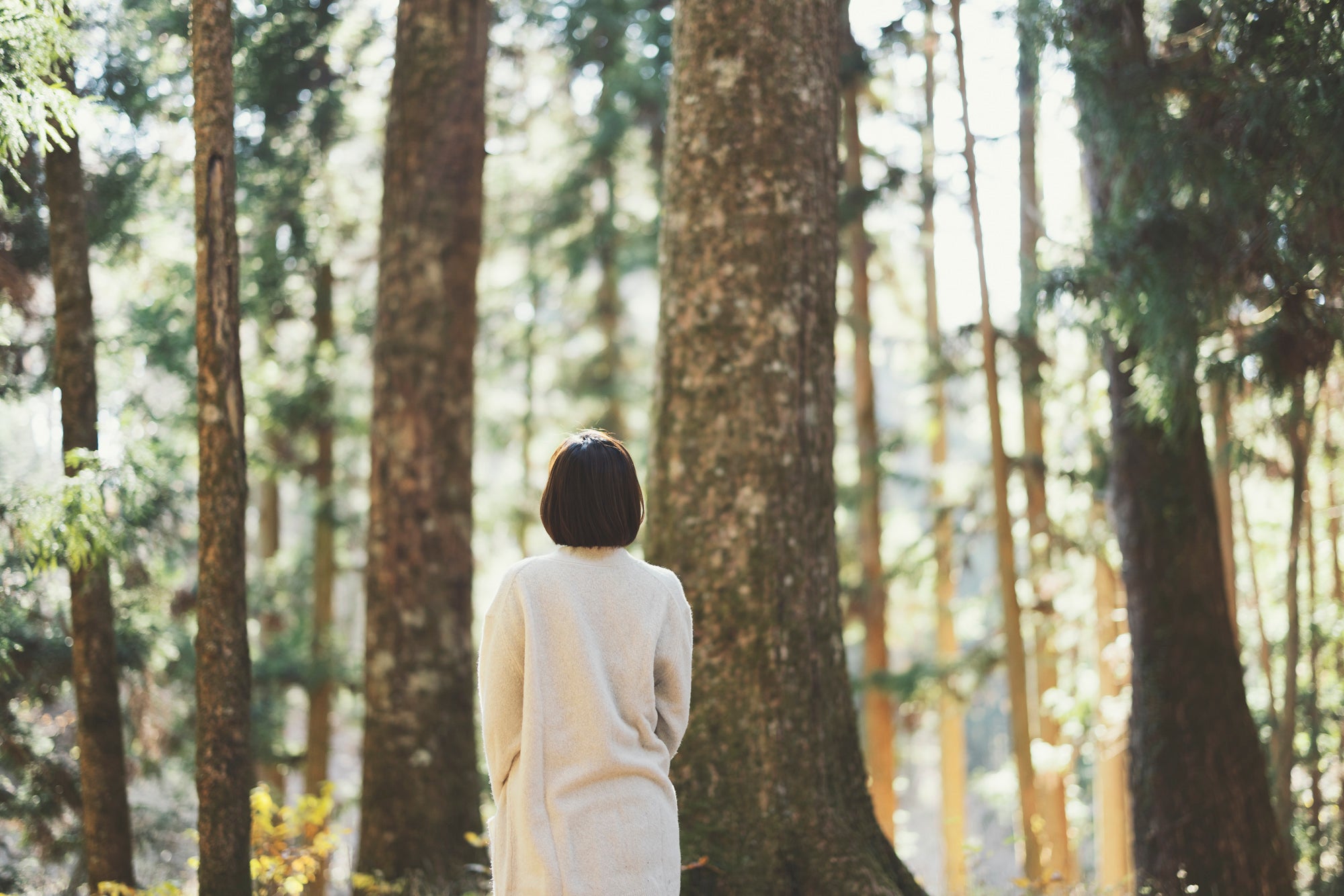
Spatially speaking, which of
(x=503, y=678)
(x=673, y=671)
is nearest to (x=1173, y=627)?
(x=673, y=671)

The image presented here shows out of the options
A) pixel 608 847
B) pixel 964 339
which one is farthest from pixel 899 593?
pixel 608 847

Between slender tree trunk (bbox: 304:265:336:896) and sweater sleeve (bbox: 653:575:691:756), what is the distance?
29.6 ft

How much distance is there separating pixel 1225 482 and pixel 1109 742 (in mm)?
3029

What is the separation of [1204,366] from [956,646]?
974 cm

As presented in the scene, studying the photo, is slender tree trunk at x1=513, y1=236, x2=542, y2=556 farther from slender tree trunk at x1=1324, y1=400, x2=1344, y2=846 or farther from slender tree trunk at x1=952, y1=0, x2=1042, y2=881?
slender tree trunk at x1=1324, y1=400, x2=1344, y2=846

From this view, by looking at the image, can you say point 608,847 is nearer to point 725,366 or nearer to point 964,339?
point 725,366

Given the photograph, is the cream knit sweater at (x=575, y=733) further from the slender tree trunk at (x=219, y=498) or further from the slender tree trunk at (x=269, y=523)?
the slender tree trunk at (x=269, y=523)

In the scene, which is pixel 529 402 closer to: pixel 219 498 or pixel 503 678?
pixel 219 498

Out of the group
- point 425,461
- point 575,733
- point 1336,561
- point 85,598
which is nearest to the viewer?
point 575,733

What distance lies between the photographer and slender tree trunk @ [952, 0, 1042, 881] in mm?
7117

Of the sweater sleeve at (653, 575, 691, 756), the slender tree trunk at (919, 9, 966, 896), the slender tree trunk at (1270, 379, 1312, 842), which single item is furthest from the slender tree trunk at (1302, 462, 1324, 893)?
the sweater sleeve at (653, 575, 691, 756)

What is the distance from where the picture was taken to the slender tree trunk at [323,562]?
10.9 meters

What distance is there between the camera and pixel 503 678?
238cm

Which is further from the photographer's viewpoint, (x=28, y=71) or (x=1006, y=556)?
(x=1006, y=556)
